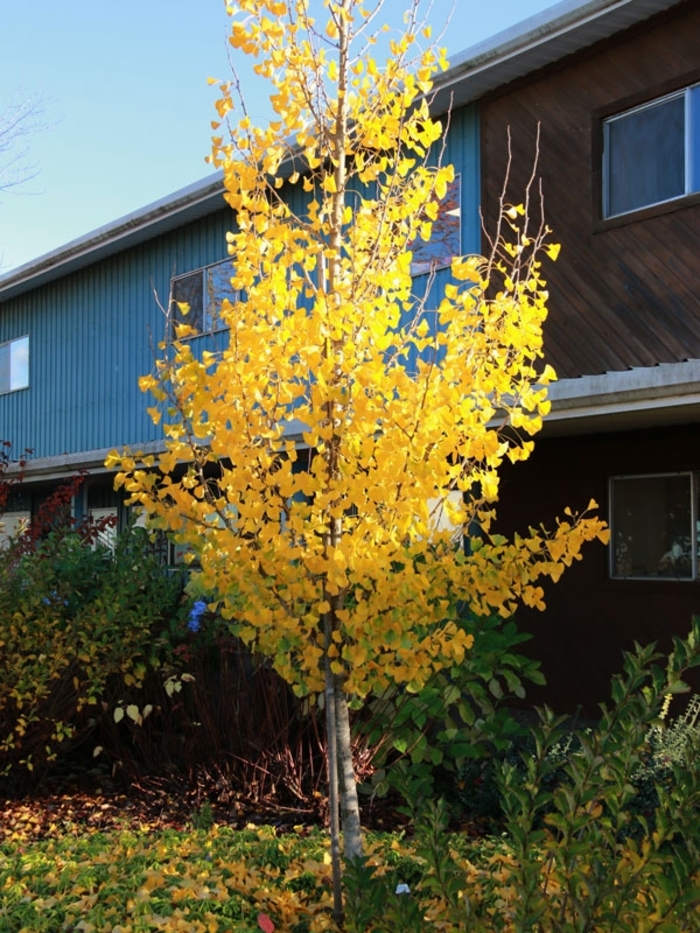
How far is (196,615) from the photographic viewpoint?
7.13 m

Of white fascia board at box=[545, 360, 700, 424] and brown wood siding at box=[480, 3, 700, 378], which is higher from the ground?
brown wood siding at box=[480, 3, 700, 378]

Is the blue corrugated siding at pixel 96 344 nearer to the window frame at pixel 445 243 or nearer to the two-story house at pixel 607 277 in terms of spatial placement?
the window frame at pixel 445 243

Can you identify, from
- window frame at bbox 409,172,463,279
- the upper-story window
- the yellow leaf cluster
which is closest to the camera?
the yellow leaf cluster

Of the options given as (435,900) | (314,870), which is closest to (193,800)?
(314,870)

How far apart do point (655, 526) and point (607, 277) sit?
7.91ft

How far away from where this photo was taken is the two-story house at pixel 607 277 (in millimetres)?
8625

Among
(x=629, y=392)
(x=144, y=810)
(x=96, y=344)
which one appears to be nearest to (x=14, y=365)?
(x=96, y=344)

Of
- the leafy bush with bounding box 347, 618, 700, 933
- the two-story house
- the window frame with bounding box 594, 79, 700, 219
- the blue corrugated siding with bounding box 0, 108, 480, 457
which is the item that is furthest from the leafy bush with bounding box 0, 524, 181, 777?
the blue corrugated siding with bounding box 0, 108, 480, 457

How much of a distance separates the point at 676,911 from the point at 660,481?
739 centimetres

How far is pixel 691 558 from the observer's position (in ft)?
31.3

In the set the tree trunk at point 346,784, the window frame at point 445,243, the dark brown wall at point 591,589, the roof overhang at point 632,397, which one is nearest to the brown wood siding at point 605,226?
the roof overhang at point 632,397

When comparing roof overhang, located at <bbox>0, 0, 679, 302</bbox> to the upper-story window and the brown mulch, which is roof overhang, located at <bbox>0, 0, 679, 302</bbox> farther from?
the brown mulch

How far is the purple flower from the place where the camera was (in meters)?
7.08

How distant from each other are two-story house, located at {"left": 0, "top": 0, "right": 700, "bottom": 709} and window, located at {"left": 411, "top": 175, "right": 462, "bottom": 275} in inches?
1.1
